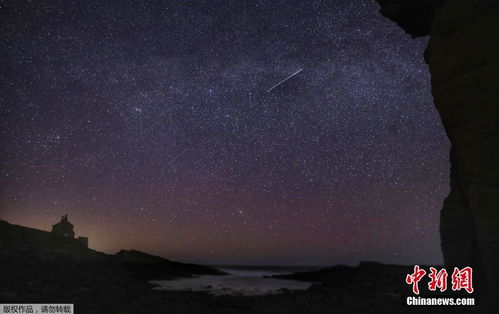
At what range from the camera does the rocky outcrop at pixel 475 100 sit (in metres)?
11.6

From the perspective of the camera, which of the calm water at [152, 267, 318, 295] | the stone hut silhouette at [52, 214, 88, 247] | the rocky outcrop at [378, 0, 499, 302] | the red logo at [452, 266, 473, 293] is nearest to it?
the rocky outcrop at [378, 0, 499, 302]

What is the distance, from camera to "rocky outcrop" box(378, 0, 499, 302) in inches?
455

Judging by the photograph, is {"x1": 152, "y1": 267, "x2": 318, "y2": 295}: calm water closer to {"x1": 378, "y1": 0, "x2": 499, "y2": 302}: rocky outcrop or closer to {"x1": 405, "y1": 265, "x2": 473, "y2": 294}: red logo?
{"x1": 405, "y1": 265, "x2": 473, "y2": 294}: red logo

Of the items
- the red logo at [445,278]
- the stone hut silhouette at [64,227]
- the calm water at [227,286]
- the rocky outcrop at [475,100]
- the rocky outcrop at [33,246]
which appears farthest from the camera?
the stone hut silhouette at [64,227]

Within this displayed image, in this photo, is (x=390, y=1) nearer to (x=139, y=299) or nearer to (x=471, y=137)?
(x=471, y=137)

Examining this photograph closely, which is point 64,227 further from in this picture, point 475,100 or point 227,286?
point 475,100

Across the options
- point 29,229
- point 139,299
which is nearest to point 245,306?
point 139,299

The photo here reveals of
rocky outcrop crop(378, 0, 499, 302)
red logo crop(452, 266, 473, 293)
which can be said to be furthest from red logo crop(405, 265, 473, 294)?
rocky outcrop crop(378, 0, 499, 302)

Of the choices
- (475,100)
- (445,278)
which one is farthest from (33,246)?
(475,100)

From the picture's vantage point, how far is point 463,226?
16188 mm

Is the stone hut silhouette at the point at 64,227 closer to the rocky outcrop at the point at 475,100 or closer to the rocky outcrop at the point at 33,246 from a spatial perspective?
the rocky outcrop at the point at 33,246

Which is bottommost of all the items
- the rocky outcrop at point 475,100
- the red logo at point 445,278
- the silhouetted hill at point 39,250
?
the silhouetted hill at point 39,250

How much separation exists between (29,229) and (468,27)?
6992cm

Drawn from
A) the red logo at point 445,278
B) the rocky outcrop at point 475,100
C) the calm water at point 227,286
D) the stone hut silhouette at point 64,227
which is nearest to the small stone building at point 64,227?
the stone hut silhouette at point 64,227
